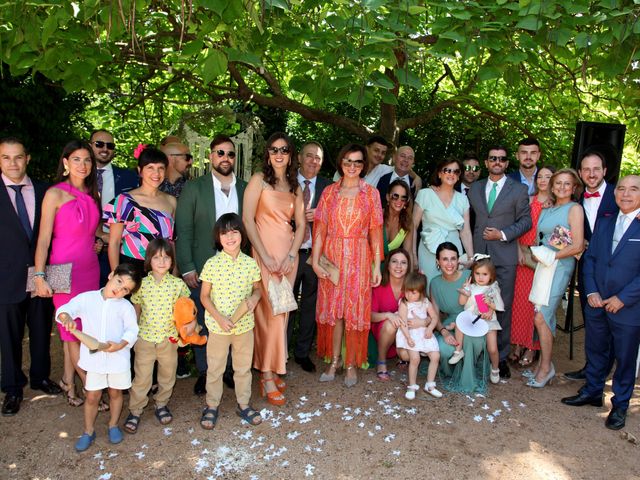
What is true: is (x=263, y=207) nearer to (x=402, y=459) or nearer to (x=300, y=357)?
(x=300, y=357)

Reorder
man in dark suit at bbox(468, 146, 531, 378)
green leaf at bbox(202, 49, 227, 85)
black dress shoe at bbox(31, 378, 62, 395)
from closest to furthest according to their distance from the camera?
green leaf at bbox(202, 49, 227, 85) → black dress shoe at bbox(31, 378, 62, 395) → man in dark suit at bbox(468, 146, 531, 378)

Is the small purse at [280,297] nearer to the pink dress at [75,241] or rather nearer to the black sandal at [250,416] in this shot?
the black sandal at [250,416]

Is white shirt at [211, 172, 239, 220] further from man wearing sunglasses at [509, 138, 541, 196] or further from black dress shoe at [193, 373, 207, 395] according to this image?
man wearing sunglasses at [509, 138, 541, 196]

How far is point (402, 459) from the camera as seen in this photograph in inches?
149

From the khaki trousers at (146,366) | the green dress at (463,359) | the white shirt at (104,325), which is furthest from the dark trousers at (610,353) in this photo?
the white shirt at (104,325)

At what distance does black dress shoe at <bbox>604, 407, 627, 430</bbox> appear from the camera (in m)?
4.30

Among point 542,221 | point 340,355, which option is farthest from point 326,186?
point 542,221

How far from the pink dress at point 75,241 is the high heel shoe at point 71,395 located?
457mm

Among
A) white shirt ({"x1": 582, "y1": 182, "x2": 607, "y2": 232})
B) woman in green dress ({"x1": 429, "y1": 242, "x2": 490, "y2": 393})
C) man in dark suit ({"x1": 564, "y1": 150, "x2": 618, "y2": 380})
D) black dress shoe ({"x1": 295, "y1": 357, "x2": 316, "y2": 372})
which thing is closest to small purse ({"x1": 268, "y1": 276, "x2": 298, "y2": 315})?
black dress shoe ({"x1": 295, "y1": 357, "x2": 316, "y2": 372})

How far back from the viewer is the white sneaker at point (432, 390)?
15.5 feet

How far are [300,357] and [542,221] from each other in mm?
2527

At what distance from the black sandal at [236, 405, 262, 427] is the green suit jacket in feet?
3.84

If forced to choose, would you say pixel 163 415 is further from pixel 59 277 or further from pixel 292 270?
pixel 292 270

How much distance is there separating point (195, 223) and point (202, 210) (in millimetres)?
124
